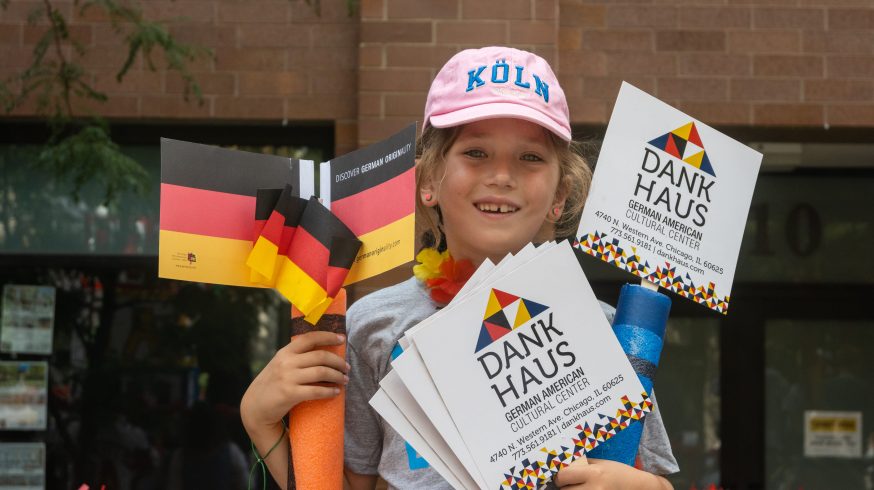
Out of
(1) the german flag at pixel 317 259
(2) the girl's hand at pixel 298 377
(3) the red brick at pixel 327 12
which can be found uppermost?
(3) the red brick at pixel 327 12

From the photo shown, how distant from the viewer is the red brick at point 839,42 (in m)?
5.58

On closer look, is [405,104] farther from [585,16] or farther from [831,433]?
[831,433]

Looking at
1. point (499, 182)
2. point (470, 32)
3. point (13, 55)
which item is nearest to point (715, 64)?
point (470, 32)

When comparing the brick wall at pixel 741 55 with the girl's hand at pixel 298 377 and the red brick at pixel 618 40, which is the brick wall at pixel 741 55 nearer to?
the red brick at pixel 618 40

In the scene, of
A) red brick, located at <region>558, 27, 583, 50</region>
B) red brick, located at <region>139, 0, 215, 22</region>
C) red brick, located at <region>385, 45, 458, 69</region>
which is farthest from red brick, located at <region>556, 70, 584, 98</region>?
red brick, located at <region>139, 0, 215, 22</region>

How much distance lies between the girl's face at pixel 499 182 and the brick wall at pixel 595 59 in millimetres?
3403

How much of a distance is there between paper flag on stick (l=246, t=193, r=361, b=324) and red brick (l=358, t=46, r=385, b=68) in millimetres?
3445

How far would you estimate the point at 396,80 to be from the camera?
534 cm

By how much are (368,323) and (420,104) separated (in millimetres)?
3119

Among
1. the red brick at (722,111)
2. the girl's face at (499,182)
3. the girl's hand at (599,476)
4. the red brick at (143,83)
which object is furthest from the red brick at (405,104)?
the girl's hand at (599,476)

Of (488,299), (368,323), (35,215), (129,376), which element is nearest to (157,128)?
(35,215)

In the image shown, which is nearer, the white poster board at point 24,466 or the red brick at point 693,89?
the red brick at point 693,89

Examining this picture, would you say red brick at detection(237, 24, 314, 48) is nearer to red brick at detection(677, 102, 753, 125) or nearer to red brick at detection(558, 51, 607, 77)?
red brick at detection(558, 51, 607, 77)

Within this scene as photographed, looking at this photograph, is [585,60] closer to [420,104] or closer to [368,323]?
[420,104]
